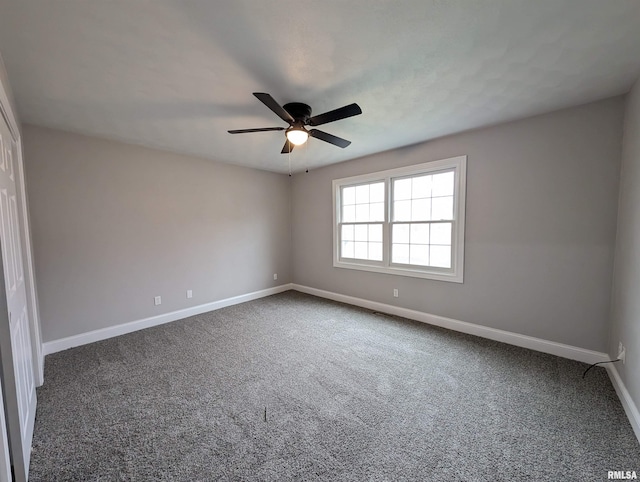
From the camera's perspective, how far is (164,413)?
1.87 metres

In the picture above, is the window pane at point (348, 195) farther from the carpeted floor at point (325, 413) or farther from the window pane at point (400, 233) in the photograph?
the carpeted floor at point (325, 413)

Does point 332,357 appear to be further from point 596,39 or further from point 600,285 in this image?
point 596,39

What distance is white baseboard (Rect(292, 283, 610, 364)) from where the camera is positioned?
2.47 meters

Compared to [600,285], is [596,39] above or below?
above

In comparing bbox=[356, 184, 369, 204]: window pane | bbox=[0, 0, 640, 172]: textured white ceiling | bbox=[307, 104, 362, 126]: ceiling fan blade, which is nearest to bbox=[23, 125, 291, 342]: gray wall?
bbox=[0, 0, 640, 172]: textured white ceiling

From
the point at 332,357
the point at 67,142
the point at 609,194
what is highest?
the point at 67,142

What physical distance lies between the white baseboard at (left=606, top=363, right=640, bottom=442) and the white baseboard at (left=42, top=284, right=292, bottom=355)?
14.7ft

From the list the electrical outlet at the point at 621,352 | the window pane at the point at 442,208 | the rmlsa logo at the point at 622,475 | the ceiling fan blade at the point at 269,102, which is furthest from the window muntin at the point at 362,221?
the rmlsa logo at the point at 622,475

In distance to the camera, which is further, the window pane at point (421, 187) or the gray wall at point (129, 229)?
the window pane at point (421, 187)

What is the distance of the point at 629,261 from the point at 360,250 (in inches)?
116

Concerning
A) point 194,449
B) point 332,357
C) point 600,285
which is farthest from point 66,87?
point 600,285

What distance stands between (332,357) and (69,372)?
2521mm

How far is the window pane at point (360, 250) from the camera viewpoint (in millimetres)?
4320

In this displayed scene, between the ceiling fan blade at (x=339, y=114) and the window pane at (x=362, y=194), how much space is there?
7.20 ft
